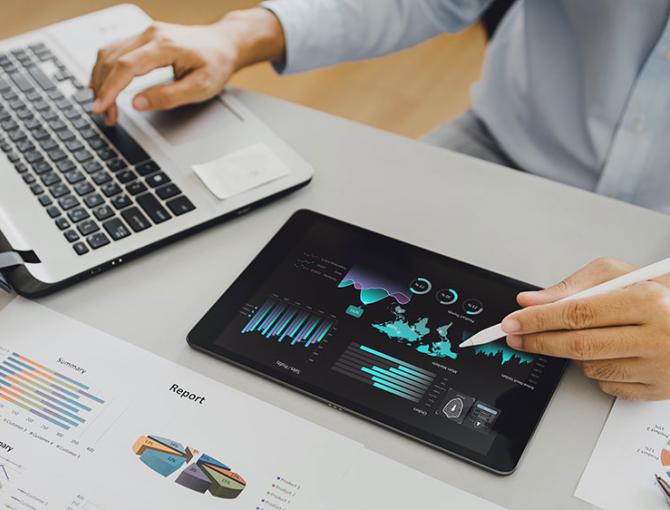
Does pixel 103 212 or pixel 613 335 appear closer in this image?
pixel 613 335

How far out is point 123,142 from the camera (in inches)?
36.5

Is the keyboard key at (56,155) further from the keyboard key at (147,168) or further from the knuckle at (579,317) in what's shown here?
the knuckle at (579,317)

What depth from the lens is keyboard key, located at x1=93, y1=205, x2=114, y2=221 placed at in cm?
83

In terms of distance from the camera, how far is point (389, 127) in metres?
2.05

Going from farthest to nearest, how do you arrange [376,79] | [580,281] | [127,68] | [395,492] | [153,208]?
[376,79], [127,68], [153,208], [580,281], [395,492]

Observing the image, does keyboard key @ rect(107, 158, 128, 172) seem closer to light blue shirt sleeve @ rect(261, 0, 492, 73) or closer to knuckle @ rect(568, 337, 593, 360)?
light blue shirt sleeve @ rect(261, 0, 492, 73)

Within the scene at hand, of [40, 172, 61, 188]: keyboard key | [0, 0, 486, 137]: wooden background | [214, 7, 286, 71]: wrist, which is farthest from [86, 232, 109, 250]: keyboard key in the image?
[0, 0, 486, 137]: wooden background

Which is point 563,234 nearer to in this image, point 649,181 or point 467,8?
point 649,181

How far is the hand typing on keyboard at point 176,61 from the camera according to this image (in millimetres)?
944

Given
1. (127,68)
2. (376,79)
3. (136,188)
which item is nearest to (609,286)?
(136,188)

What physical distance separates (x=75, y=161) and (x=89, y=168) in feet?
0.08

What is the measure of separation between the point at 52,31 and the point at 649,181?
820 millimetres

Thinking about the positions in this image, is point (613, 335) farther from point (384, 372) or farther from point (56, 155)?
point (56, 155)

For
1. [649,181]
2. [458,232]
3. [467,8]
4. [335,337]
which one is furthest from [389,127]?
[335,337]
